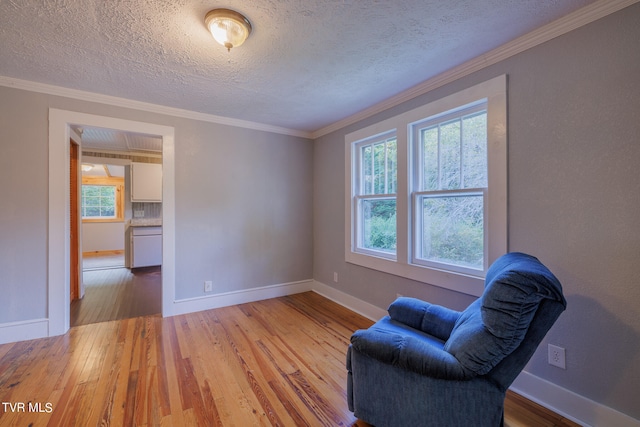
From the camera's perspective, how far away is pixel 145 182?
19.2 ft

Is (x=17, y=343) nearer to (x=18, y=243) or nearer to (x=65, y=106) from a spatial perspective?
(x=18, y=243)

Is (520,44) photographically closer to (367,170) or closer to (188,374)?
(367,170)

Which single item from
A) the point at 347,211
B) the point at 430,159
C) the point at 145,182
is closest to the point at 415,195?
the point at 430,159

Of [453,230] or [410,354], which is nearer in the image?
[410,354]

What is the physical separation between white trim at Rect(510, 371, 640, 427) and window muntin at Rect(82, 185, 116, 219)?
9.50m

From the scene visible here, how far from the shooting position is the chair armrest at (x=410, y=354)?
1188 millimetres

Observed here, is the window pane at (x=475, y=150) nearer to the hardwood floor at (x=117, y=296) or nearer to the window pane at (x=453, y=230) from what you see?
the window pane at (x=453, y=230)

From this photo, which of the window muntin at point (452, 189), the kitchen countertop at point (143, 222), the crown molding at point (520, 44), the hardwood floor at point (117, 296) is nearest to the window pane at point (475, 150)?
the window muntin at point (452, 189)

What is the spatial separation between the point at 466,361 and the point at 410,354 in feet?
0.77

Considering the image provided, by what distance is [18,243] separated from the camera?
2.52 m

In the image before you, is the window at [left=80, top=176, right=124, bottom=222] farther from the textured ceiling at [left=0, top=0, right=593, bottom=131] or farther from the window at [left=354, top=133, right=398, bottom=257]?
the window at [left=354, top=133, right=398, bottom=257]

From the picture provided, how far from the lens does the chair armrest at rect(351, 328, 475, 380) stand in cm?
119

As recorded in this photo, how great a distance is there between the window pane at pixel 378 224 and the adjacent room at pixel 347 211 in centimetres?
3

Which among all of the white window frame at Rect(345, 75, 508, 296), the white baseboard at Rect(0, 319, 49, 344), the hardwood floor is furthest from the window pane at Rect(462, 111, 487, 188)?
the white baseboard at Rect(0, 319, 49, 344)
